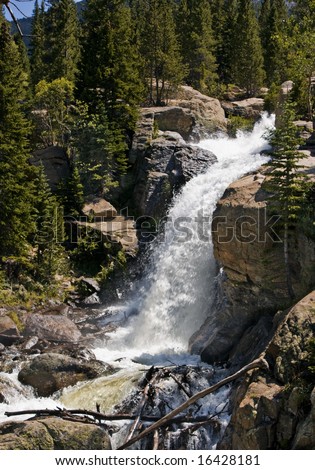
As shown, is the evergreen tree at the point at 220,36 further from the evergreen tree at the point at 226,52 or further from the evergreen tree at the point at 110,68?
the evergreen tree at the point at 110,68

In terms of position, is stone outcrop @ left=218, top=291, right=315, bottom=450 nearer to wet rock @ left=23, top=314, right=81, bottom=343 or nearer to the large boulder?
wet rock @ left=23, top=314, right=81, bottom=343

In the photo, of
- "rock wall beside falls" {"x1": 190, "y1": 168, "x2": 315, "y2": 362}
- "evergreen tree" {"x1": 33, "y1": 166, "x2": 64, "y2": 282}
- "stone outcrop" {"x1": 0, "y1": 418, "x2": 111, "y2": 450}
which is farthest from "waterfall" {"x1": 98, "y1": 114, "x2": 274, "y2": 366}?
"stone outcrop" {"x1": 0, "y1": 418, "x2": 111, "y2": 450}

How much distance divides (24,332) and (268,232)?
11763 mm

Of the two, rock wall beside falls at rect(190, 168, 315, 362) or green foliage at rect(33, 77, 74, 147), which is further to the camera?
green foliage at rect(33, 77, 74, 147)

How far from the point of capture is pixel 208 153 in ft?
101

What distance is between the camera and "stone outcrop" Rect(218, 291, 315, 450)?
8.73 metres

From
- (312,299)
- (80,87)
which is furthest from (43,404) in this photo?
(80,87)

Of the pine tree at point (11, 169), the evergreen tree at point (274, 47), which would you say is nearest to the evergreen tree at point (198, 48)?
the evergreen tree at point (274, 47)

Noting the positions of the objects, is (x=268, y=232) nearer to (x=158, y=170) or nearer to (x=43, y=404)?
(x=43, y=404)

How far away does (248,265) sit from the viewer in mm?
16297

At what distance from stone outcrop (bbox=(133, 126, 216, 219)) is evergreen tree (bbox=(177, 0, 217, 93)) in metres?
17.2

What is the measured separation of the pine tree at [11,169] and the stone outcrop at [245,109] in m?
21.2

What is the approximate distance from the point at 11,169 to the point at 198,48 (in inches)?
1083

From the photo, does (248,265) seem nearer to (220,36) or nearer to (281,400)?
(281,400)
